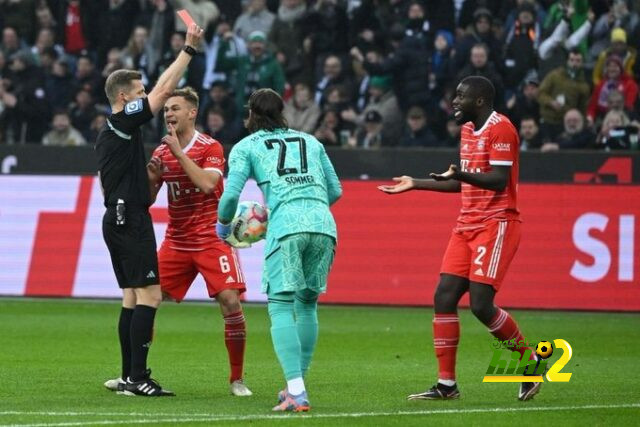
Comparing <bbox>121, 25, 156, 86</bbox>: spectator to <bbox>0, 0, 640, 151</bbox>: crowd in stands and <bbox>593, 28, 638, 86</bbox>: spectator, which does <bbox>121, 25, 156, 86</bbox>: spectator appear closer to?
<bbox>0, 0, 640, 151</bbox>: crowd in stands

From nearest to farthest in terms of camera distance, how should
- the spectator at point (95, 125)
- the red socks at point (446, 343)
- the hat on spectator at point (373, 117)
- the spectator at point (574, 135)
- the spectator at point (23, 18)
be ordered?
1. the red socks at point (446, 343)
2. the spectator at point (574, 135)
3. the hat on spectator at point (373, 117)
4. the spectator at point (95, 125)
5. the spectator at point (23, 18)

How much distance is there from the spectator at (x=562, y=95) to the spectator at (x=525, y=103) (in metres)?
0.13

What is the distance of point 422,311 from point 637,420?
350 inches

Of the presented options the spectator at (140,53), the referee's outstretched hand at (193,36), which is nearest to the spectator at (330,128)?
the spectator at (140,53)

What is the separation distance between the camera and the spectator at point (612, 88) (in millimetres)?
20172

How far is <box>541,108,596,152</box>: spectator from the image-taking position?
19938 millimetres

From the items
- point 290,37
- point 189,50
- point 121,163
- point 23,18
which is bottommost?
point 290,37

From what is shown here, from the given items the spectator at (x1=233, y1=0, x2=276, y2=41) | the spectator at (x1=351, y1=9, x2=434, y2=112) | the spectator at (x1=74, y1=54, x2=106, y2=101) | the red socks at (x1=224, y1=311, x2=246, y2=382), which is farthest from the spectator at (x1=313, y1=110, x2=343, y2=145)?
the red socks at (x1=224, y1=311, x2=246, y2=382)

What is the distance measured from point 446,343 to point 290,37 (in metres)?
13.7

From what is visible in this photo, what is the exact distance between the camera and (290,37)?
23078mm

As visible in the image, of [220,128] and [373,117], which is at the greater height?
[373,117]

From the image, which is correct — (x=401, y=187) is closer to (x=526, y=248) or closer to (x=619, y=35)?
(x=526, y=248)

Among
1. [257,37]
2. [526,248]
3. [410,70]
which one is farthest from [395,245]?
[257,37]

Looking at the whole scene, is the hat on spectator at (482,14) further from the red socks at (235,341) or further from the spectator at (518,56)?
the red socks at (235,341)
